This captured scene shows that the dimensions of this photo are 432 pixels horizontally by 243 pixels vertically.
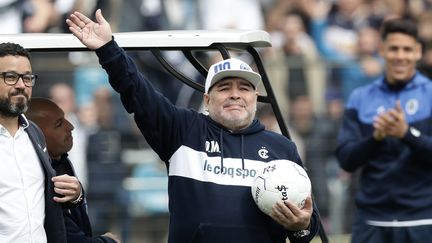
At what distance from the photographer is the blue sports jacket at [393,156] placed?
8344 mm

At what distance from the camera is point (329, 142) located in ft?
44.2

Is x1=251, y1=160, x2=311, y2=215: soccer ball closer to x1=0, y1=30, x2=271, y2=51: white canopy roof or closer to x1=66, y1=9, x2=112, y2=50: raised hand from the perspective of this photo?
x1=0, y1=30, x2=271, y2=51: white canopy roof

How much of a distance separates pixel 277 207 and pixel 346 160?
237cm

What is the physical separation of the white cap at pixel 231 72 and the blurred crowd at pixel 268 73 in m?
5.56

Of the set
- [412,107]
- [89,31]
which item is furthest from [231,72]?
[412,107]

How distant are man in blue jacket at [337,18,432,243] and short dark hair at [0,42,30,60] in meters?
2.87

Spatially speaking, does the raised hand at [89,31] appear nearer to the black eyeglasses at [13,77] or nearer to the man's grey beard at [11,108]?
the black eyeglasses at [13,77]

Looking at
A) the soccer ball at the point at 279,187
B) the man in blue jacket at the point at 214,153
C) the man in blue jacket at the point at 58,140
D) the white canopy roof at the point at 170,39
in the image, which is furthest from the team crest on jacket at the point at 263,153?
the man in blue jacket at the point at 58,140

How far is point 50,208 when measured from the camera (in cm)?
614

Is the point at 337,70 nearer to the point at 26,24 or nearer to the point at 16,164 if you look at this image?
the point at 26,24

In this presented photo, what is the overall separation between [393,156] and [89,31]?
9.73 feet

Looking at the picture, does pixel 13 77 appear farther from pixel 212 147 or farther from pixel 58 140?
pixel 212 147

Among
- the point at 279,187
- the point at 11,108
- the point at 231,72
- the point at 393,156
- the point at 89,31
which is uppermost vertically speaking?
the point at 89,31

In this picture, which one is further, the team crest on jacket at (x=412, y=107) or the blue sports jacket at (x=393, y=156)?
the team crest on jacket at (x=412, y=107)
